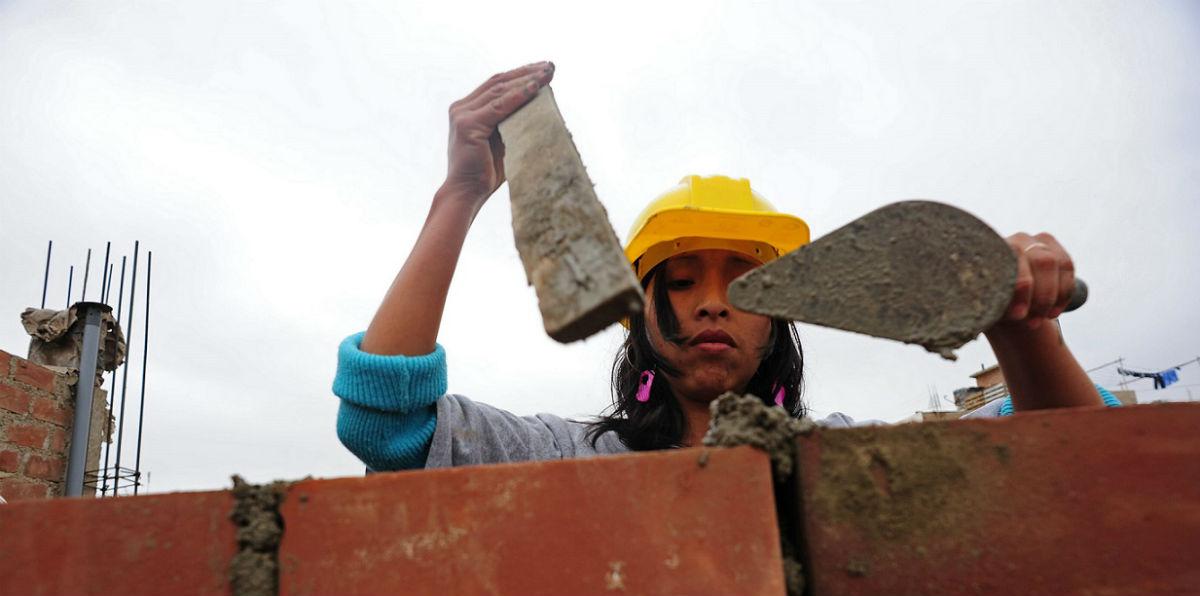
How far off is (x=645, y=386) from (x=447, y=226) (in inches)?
39.5

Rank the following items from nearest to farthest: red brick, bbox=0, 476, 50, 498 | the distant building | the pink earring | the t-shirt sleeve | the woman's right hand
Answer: the woman's right hand → the t-shirt sleeve → the pink earring → red brick, bbox=0, 476, 50, 498 → the distant building

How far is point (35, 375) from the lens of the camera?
450cm

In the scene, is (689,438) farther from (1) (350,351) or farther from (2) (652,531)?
(2) (652,531)

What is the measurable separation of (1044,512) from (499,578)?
35.2 inches

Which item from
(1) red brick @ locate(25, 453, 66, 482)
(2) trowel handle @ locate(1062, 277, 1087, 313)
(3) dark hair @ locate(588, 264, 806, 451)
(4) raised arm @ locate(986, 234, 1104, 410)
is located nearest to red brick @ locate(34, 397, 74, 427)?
(1) red brick @ locate(25, 453, 66, 482)

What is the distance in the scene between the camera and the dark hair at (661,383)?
93.2 inches

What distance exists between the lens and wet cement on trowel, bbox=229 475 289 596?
1098 mm

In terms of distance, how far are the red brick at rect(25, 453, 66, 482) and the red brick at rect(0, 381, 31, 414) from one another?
12.7 inches

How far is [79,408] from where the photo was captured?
189 inches

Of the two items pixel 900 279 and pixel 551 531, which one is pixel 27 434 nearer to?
pixel 551 531

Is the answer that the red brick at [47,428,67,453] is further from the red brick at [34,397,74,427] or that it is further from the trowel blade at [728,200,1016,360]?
the trowel blade at [728,200,1016,360]

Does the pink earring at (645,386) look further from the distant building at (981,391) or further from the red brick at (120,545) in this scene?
the distant building at (981,391)

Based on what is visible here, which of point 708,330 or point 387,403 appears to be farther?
point 708,330

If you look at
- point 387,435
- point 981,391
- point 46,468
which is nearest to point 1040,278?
point 387,435
